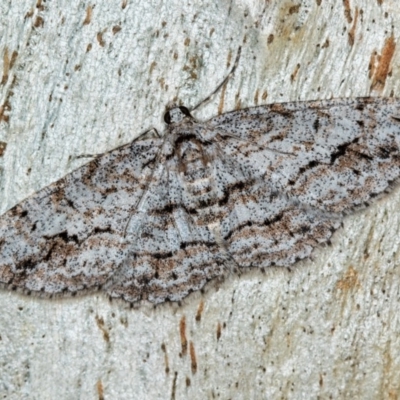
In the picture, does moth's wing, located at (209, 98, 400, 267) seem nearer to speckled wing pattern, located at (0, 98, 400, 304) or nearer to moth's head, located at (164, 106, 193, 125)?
speckled wing pattern, located at (0, 98, 400, 304)

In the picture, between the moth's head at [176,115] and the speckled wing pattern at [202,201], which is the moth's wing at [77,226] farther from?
the moth's head at [176,115]

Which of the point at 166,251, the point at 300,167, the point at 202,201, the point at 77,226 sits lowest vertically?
the point at 166,251

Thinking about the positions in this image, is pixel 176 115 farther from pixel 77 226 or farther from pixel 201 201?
pixel 77 226

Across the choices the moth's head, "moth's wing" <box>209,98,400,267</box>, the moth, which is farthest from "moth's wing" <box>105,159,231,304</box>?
the moth's head

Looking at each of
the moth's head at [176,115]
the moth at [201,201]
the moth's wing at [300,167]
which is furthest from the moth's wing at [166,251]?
the moth's head at [176,115]

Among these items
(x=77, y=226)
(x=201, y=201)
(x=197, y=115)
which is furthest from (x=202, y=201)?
(x=77, y=226)

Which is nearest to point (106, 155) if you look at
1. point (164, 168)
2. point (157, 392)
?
point (164, 168)

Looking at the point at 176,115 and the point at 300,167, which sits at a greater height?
the point at 176,115
